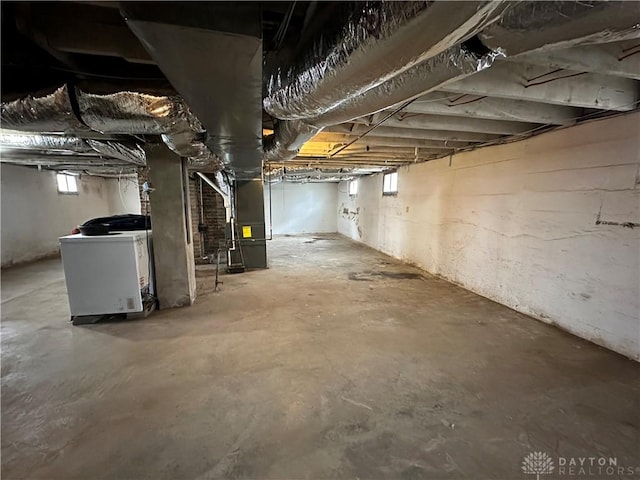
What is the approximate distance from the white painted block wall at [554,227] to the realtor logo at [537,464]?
64.2 inches

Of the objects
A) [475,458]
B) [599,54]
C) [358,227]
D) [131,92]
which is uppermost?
[599,54]

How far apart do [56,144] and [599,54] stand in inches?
184

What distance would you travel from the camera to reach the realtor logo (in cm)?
139

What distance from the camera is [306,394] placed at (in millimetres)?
1922

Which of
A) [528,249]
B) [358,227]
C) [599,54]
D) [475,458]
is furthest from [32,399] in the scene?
[358,227]

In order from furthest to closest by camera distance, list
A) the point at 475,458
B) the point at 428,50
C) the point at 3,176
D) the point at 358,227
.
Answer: the point at 358,227
the point at 3,176
the point at 475,458
the point at 428,50

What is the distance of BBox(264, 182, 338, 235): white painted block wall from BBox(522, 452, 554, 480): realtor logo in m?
9.15

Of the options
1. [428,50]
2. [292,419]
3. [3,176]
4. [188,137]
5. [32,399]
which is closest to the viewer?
[428,50]

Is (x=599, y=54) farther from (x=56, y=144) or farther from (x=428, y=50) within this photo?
(x=56, y=144)

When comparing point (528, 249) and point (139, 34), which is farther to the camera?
point (528, 249)

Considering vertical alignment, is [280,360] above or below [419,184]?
below

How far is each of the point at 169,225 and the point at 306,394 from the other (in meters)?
2.47

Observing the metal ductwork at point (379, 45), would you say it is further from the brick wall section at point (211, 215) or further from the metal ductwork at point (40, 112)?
the brick wall section at point (211, 215)

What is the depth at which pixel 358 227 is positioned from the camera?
28.2ft
